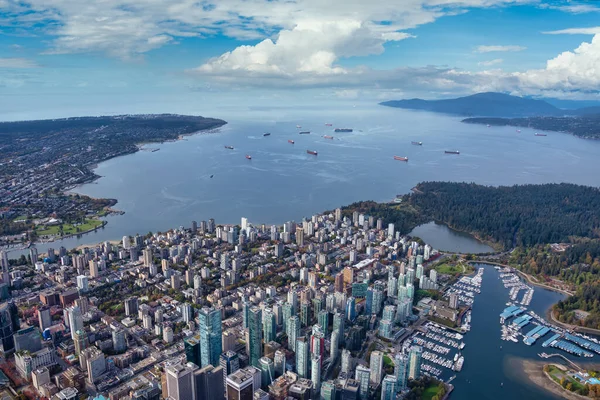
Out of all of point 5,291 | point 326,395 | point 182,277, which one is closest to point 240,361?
point 326,395

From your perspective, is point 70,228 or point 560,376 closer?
point 560,376

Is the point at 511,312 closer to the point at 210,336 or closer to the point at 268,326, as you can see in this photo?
the point at 268,326

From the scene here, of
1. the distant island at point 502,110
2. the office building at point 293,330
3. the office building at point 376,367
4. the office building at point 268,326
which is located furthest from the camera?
the distant island at point 502,110

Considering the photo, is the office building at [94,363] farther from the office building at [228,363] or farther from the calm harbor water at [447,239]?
the calm harbor water at [447,239]

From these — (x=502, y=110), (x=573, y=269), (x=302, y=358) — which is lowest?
(x=573, y=269)

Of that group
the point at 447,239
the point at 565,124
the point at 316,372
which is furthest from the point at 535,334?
the point at 565,124

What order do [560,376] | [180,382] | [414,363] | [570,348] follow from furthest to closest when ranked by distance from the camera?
[570,348] → [560,376] → [414,363] → [180,382]

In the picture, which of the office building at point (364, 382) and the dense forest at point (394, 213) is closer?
the office building at point (364, 382)

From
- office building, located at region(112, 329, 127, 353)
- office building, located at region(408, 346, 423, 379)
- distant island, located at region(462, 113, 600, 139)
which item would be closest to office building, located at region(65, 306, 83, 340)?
office building, located at region(112, 329, 127, 353)

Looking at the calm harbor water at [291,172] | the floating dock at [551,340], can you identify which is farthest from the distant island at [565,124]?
the floating dock at [551,340]
